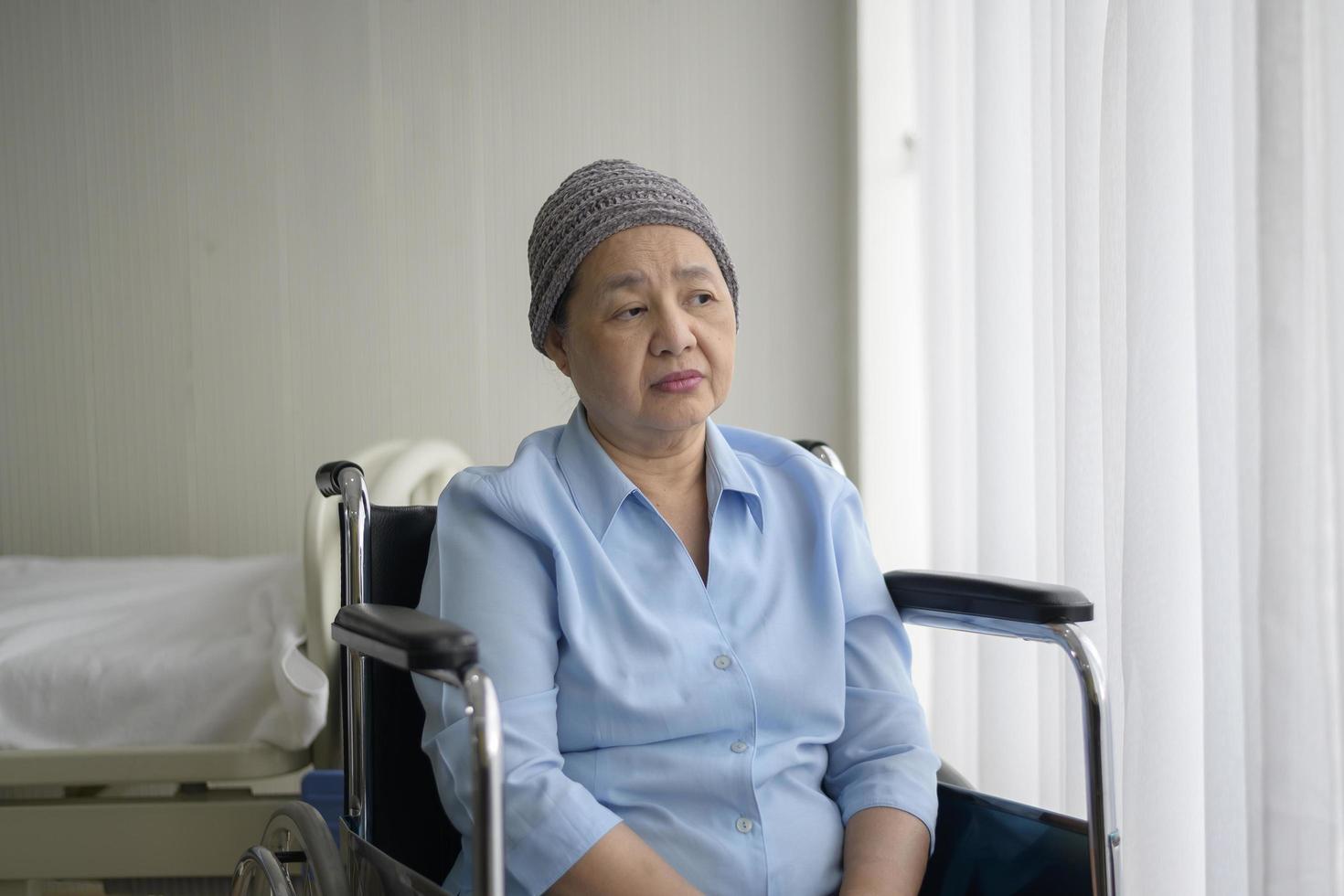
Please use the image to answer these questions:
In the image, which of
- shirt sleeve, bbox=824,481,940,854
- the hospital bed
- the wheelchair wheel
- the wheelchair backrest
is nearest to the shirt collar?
shirt sleeve, bbox=824,481,940,854

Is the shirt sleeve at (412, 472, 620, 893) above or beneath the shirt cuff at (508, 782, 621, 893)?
above

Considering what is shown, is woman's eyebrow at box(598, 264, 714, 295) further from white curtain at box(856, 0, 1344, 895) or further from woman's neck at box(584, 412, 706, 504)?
white curtain at box(856, 0, 1344, 895)

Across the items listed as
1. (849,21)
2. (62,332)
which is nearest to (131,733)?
(62,332)

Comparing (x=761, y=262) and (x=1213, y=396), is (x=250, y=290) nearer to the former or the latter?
(x=761, y=262)

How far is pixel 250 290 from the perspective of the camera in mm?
3219

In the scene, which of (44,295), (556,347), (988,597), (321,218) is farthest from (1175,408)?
(44,295)

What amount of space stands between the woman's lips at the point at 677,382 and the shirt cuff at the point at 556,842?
0.41 meters

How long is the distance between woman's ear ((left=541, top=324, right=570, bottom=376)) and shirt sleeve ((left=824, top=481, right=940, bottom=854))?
34 centimetres

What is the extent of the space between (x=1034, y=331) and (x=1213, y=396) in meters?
0.64

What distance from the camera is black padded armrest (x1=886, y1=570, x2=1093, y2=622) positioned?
101 cm

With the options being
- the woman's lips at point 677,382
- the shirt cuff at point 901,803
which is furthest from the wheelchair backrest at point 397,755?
the shirt cuff at point 901,803

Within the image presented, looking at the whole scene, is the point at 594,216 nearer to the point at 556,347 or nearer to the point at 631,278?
the point at 631,278

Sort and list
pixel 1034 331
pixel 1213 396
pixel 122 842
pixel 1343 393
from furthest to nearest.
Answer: pixel 1034 331 < pixel 122 842 < pixel 1213 396 < pixel 1343 393

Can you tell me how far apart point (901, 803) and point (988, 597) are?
0.70 feet
